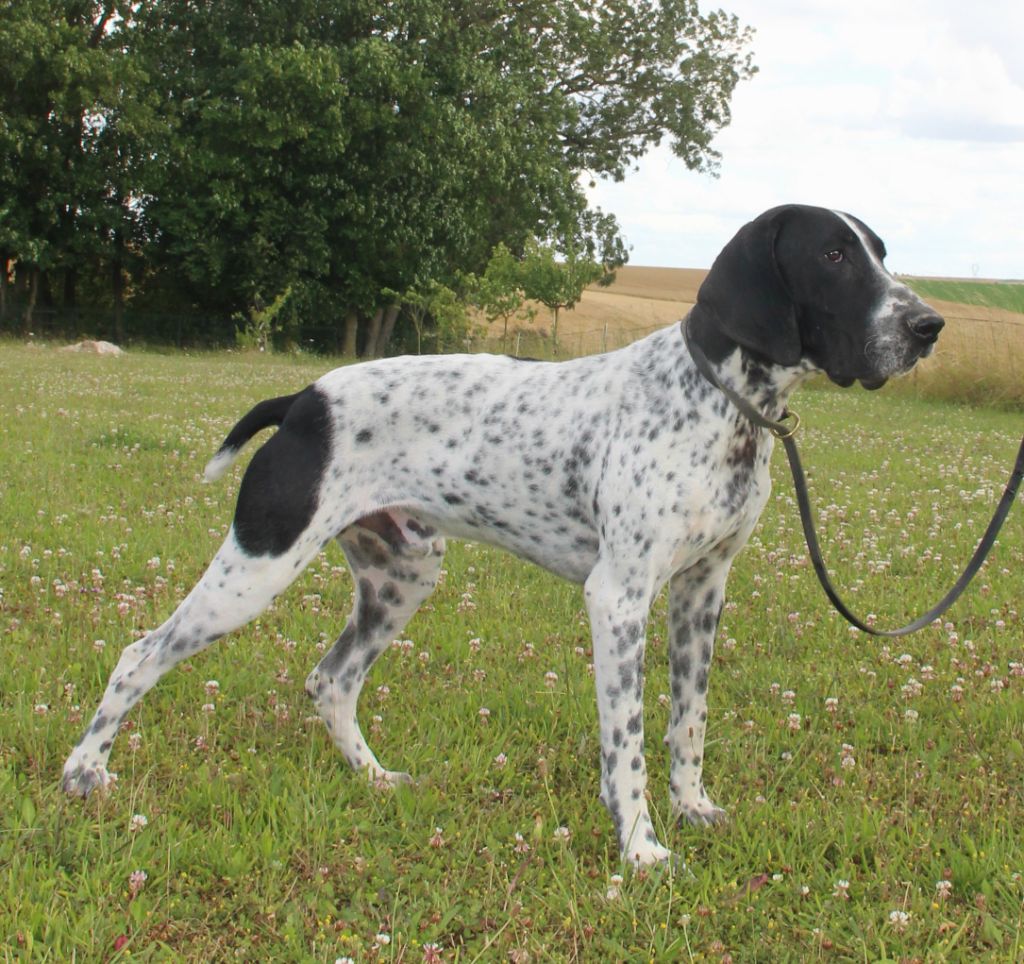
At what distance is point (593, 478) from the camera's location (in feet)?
12.8

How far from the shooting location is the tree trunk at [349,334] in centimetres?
3691

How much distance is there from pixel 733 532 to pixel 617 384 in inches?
26.2

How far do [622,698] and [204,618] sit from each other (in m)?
1.57

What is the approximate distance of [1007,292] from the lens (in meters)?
44.5

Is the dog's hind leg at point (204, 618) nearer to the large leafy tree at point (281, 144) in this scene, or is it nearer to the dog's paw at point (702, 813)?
the dog's paw at point (702, 813)

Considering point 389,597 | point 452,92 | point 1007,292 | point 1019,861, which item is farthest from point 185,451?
point 1007,292

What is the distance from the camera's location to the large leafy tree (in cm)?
3155

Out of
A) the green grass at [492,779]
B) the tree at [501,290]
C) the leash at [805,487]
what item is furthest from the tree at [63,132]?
the leash at [805,487]

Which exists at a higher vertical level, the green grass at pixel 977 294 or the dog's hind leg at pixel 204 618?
the green grass at pixel 977 294

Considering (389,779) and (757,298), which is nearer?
(757,298)

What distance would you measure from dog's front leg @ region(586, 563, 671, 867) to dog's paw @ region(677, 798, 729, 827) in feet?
1.06

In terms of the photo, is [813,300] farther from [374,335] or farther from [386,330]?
[386,330]

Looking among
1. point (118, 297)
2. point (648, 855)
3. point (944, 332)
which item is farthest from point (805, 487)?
point (118, 297)

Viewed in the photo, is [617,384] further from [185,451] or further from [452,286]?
[452,286]
